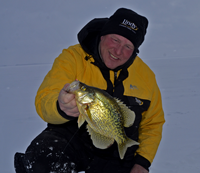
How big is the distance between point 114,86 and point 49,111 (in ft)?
3.67

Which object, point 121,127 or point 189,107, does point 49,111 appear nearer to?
point 121,127

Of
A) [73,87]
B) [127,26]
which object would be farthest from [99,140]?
[127,26]

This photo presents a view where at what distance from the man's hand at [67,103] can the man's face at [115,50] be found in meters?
1.23

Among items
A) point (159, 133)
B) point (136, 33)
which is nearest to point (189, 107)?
point (159, 133)

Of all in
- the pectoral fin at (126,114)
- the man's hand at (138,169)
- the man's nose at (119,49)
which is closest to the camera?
the pectoral fin at (126,114)

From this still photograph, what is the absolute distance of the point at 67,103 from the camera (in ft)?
6.05

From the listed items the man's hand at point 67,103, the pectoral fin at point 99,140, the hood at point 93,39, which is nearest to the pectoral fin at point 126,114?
the pectoral fin at point 99,140

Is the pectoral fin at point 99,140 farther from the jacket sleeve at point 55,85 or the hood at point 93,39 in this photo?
the hood at point 93,39

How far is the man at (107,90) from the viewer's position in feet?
8.56

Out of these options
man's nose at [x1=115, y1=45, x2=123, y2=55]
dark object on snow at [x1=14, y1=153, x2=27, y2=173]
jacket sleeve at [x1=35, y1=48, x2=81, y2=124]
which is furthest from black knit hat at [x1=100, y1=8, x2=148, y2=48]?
dark object on snow at [x1=14, y1=153, x2=27, y2=173]

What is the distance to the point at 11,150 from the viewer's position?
3.86 metres

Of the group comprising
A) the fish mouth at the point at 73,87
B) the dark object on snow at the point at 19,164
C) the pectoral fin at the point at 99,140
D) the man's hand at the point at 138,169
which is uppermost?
the fish mouth at the point at 73,87

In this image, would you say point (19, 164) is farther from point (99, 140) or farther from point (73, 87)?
point (73, 87)

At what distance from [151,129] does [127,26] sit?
1596mm
